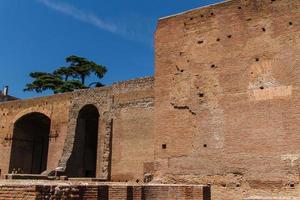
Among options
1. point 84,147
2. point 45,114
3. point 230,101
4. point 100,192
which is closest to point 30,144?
point 45,114

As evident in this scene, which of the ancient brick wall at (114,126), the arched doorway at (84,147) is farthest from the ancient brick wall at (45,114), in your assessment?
the arched doorway at (84,147)

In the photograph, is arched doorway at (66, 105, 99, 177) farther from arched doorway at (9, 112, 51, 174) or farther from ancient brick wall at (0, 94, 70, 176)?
arched doorway at (9, 112, 51, 174)

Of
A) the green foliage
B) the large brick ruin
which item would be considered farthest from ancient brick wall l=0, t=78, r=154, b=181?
the green foliage

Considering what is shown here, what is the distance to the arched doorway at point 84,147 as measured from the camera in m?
19.2

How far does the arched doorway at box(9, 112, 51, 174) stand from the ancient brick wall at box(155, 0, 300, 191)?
37.7 ft

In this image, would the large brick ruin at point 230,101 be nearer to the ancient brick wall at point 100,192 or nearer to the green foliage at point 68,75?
the ancient brick wall at point 100,192

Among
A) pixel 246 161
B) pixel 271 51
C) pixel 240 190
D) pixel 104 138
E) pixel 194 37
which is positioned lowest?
pixel 240 190

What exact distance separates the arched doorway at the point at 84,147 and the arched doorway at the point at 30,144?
112 inches

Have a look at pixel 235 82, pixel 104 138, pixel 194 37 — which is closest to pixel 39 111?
pixel 104 138

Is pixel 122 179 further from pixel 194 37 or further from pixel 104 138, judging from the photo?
pixel 194 37

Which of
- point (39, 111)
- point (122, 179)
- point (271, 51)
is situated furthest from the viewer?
point (39, 111)

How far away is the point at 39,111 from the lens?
841 inches

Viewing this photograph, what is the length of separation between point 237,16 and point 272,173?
190 inches

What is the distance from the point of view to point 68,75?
132ft
